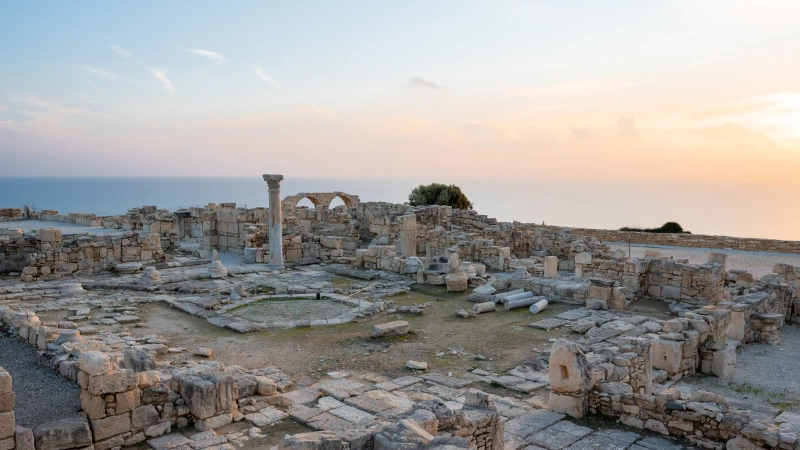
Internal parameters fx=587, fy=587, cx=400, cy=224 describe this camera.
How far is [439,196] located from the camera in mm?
39406

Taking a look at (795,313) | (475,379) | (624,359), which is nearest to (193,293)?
(475,379)

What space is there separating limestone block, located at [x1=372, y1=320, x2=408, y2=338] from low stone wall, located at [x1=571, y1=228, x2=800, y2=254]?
1789 cm

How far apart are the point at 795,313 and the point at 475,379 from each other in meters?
9.95

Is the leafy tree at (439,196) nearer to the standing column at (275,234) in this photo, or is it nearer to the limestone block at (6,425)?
the standing column at (275,234)

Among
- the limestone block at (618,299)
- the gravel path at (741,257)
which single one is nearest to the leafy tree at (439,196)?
the gravel path at (741,257)

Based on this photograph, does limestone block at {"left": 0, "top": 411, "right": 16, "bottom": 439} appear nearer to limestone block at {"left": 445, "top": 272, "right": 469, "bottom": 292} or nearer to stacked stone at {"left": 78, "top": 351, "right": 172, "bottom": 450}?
stacked stone at {"left": 78, "top": 351, "right": 172, "bottom": 450}

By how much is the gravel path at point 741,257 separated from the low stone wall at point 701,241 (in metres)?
0.49

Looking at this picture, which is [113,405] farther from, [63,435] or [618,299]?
[618,299]

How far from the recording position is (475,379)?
9.33 meters

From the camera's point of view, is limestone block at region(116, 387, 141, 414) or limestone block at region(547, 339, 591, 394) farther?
limestone block at region(547, 339, 591, 394)

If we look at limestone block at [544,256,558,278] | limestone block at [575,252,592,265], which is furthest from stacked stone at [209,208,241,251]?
limestone block at [575,252,592,265]

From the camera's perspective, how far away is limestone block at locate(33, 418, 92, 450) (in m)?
5.97

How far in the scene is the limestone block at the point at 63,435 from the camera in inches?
235

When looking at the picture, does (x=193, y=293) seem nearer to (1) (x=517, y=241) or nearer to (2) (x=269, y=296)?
(2) (x=269, y=296)
